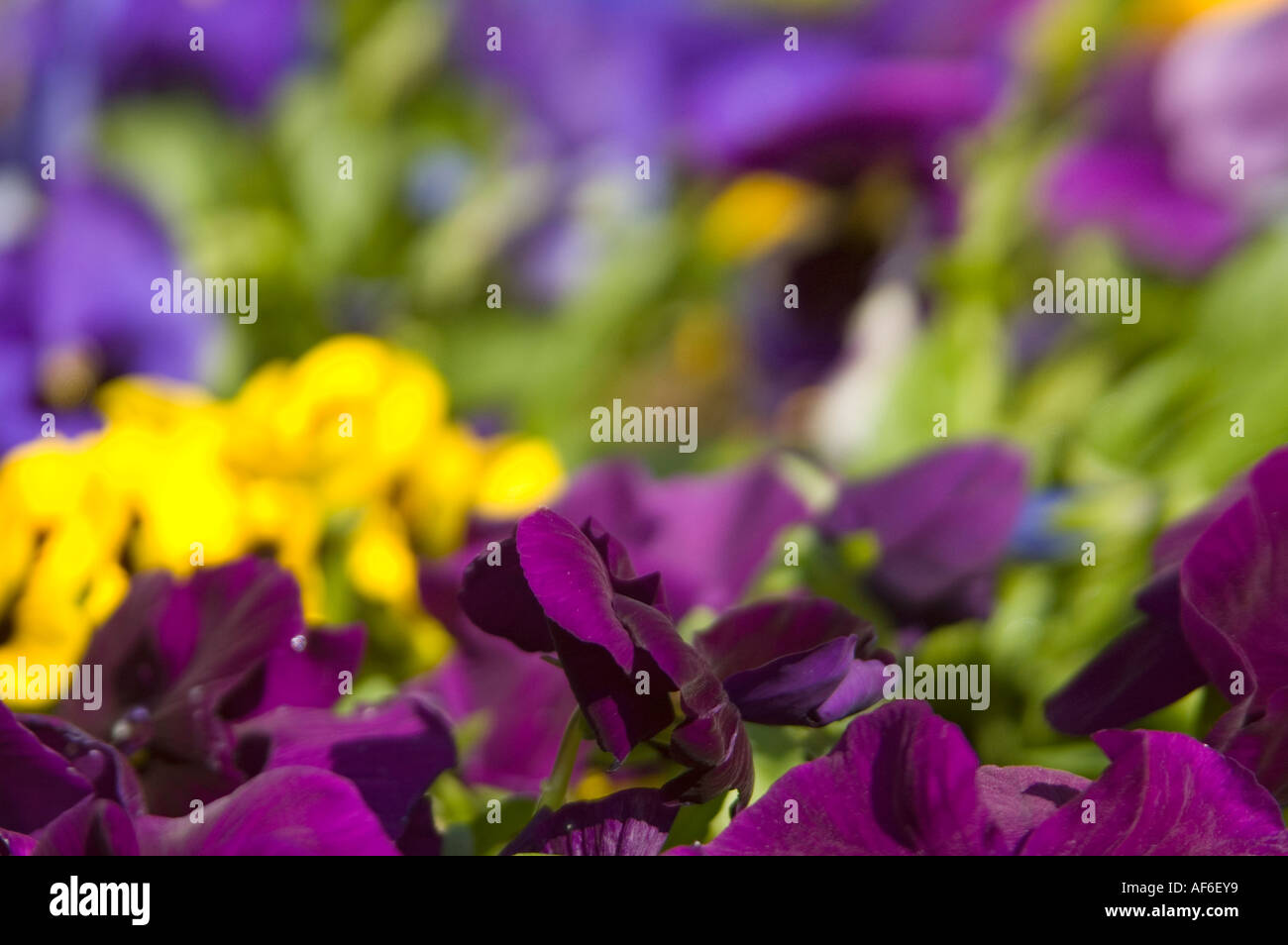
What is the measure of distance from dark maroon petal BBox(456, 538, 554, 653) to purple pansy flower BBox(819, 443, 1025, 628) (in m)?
0.17

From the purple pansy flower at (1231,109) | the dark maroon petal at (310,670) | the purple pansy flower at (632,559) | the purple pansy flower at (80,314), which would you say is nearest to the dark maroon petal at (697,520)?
the purple pansy flower at (632,559)

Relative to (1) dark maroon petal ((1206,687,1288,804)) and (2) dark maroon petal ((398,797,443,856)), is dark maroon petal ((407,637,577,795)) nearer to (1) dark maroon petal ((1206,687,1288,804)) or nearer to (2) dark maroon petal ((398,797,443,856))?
(2) dark maroon petal ((398,797,443,856))

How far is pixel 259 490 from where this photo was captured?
509 millimetres

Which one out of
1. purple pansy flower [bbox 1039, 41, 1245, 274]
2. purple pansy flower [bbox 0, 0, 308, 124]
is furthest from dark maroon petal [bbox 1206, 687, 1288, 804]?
purple pansy flower [bbox 0, 0, 308, 124]

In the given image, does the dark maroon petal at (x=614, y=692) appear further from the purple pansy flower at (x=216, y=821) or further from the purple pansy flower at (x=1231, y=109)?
the purple pansy flower at (x=1231, y=109)

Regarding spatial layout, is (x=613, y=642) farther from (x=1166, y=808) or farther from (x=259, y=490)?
(x=259, y=490)

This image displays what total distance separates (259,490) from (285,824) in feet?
0.78

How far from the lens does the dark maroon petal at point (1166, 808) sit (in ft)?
0.92

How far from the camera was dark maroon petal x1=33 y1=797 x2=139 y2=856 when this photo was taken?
288mm

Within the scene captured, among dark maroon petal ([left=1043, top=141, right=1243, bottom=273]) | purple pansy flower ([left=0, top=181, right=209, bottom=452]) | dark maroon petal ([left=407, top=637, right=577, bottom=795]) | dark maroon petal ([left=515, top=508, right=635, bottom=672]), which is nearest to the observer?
dark maroon petal ([left=515, top=508, right=635, bottom=672])

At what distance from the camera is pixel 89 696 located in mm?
361

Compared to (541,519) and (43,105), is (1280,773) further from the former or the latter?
(43,105)

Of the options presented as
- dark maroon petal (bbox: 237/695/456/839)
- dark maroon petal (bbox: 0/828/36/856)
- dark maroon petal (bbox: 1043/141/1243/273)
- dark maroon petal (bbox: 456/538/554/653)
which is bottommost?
dark maroon petal (bbox: 0/828/36/856)
